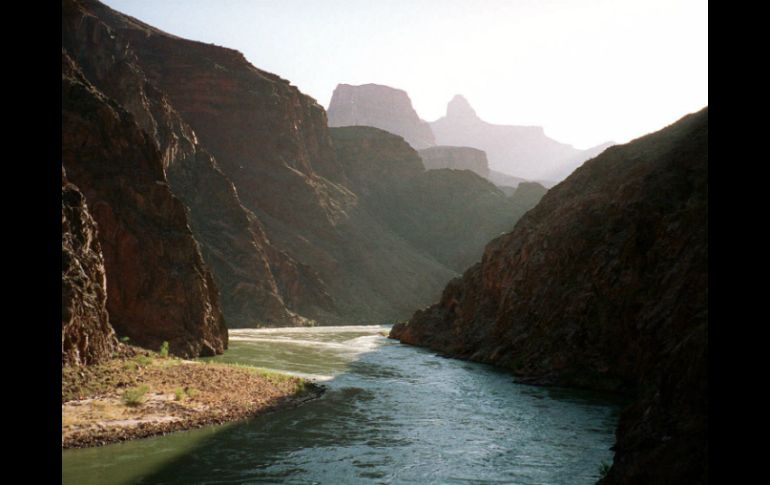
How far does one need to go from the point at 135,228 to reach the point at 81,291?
1259cm

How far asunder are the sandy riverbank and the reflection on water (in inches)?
28.4

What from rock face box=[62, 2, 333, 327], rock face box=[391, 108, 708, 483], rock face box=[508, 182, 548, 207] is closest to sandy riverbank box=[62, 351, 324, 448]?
rock face box=[391, 108, 708, 483]

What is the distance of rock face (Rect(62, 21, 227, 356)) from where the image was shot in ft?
111

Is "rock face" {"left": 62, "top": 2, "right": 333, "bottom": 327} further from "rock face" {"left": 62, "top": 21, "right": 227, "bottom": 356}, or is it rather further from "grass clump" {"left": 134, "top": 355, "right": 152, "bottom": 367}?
"grass clump" {"left": 134, "top": 355, "right": 152, "bottom": 367}

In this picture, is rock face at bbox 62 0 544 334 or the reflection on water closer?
the reflection on water

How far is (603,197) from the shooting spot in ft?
113

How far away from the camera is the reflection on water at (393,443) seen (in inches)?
526

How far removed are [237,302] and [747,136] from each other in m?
71.8

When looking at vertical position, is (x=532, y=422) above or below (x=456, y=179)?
below

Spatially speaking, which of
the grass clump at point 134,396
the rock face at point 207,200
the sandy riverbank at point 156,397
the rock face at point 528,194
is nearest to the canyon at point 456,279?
the rock face at point 207,200

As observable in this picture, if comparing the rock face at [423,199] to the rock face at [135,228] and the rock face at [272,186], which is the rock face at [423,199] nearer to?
the rock face at [272,186]
